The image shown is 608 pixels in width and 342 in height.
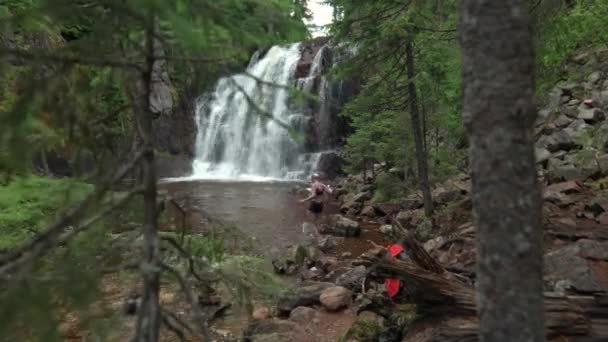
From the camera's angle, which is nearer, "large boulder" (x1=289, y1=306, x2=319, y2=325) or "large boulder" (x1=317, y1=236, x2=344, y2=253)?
"large boulder" (x1=289, y1=306, x2=319, y2=325)

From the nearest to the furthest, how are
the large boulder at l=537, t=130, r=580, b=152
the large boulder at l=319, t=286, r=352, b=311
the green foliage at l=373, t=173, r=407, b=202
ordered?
the large boulder at l=319, t=286, r=352, b=311, the large boulder at l=537, t=130, r=580, b=152, the green foliage at l=373, t=173, r=407, b=202

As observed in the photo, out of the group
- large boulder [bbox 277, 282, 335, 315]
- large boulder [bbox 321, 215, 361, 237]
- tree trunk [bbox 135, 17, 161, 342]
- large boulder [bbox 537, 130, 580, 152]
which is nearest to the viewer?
tree trunk [bbox 135, 17, 161, 342]

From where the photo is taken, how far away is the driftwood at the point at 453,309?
163 inches

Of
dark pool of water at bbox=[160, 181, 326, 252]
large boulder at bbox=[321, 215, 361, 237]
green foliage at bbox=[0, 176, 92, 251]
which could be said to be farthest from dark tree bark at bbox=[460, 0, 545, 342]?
large boulder at bbox=[321, 215, 361, 237]

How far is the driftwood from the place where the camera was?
4.15 metres

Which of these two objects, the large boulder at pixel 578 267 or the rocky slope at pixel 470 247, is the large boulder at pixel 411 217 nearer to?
the rocky slope at pixel 470 247

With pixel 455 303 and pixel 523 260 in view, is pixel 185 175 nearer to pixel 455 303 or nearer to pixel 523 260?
pixel 455 303

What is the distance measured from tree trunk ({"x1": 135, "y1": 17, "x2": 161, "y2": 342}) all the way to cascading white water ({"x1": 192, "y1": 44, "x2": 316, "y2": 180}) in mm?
24613

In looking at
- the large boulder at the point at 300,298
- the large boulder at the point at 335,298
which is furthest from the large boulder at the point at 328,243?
the large boulder at the point at 335,298

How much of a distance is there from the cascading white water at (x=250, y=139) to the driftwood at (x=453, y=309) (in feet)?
74.2

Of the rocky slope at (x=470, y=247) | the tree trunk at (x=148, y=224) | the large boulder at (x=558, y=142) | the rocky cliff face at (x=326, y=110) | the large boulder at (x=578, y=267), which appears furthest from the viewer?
the rocky cliff face at (x=326, y=110)

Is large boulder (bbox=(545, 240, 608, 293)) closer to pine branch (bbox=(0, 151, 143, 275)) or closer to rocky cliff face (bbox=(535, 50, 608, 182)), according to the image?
pine branch (bbox=(0, 151, 143, 275))

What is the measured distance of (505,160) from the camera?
7.90 feet

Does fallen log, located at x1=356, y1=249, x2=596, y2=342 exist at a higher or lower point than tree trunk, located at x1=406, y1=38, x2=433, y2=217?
lower
